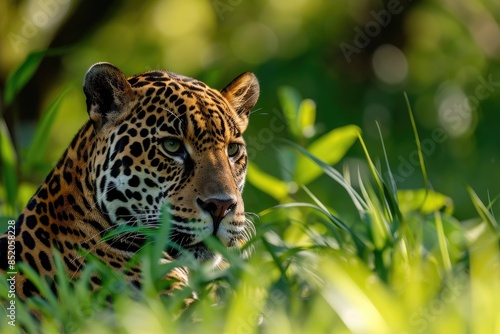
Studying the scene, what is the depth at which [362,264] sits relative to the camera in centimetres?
377

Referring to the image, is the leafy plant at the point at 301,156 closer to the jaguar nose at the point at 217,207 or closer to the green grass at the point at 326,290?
the green grass at the point at 326,290

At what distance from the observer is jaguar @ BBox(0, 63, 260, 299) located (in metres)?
4.19

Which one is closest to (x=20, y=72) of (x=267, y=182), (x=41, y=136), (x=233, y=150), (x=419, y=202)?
(x=41, y=136)

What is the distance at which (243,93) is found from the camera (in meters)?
4.84

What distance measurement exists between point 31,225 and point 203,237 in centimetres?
72

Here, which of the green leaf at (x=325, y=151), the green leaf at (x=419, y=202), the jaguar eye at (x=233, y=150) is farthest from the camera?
the green leaf at (x=325, y=151)

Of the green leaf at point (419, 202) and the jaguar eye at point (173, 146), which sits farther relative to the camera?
the green leaf at point (419, 202)

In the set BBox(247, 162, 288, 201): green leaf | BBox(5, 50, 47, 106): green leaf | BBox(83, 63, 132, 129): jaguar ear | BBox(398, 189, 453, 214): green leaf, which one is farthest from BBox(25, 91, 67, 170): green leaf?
BBox(398, 189, 453, 214): green leaf

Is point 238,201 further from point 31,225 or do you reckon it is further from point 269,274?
point 31,225

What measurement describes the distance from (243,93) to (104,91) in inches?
29.6

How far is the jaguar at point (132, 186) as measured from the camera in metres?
4.19

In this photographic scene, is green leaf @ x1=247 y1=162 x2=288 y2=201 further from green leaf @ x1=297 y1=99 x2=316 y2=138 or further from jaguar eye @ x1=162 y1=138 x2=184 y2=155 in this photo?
jaguar eye @ x1=162 y1=138 x2=184 y2=155

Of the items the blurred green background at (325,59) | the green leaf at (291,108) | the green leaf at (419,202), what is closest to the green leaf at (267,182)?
the green leaf at (291,108)

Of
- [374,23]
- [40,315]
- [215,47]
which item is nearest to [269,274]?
[40,315]
